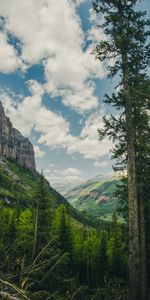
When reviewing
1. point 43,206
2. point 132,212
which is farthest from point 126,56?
point 43,206

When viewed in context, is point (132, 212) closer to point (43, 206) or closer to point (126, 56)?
point (126, 56)

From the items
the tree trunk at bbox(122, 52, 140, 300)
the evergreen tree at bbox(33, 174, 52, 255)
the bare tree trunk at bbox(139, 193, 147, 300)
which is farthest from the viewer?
the evergreen tree at bbox(33, 174, 52, 255)

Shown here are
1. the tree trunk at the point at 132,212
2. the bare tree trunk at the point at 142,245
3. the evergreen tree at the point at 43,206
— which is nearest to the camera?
the tree trunk at the point at 132,212

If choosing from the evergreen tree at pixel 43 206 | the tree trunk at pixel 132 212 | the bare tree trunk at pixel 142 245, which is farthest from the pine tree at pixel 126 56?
the evergreen tree at pixel 43 206

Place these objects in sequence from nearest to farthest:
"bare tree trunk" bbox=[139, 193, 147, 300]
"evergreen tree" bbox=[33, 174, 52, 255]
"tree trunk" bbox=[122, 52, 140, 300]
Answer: "tree trunk" bbox=[122, 52, 140, 300], "bare tree trunk" bbox=[139, 193, 147, 300], "evergreen tree" bbox=[33, 174, 52, 255]

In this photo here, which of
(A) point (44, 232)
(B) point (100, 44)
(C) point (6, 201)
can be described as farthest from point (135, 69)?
(C) point (6, 201)

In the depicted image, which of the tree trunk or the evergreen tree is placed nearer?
the tree trunk

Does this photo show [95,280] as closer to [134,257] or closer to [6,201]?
[134,257]

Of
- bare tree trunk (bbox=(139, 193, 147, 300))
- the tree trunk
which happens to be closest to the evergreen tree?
bare tree trunk (bbox=(139, 193, 147, 300))

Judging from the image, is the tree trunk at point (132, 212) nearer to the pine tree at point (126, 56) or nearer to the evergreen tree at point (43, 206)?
the pine tree at point (126, 56)

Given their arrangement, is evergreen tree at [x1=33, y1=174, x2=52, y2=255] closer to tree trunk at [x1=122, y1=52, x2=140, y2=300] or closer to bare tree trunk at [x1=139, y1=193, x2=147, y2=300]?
bare tree trunk at [x1=139, y1=193, x2=147, y2=300]

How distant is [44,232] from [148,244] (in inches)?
387

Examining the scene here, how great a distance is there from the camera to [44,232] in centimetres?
2792

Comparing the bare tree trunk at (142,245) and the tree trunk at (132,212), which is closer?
the tree trunk at (132,212)
